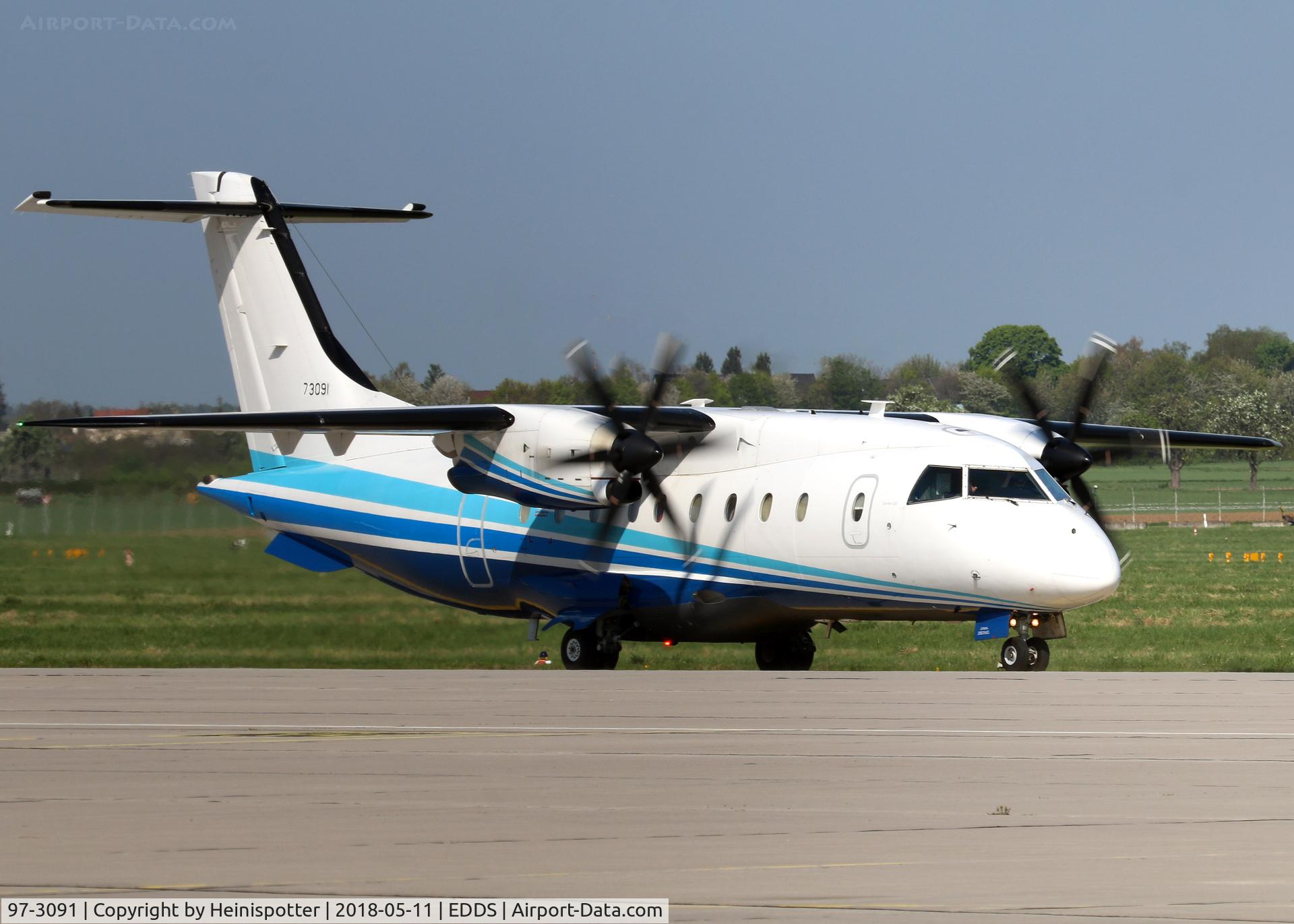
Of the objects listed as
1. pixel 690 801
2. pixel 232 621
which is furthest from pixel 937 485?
pixel 690 801

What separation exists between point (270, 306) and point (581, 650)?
323 inches

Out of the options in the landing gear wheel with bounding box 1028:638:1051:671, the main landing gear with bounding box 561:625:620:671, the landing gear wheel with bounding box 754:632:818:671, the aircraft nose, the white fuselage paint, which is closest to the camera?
the aircraft nose

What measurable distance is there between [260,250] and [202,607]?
591cm

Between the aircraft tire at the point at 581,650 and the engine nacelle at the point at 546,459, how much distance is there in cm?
238

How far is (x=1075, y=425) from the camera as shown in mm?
24875

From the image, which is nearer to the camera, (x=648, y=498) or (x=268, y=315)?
(x=648, y=498)

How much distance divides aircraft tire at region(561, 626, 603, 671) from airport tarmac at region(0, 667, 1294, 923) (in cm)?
777

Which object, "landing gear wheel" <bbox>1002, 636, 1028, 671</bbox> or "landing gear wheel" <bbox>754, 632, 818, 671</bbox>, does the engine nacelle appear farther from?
"landing gear wheel" <bbox>1002, 636, 1028, 671</bbox>

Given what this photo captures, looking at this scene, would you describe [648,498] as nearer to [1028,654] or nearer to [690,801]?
[1028,654]

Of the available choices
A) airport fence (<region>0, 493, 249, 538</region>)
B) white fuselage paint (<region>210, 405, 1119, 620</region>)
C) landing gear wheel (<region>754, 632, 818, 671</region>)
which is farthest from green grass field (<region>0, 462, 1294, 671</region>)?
white fuselage paint (<region>210, 405, 1119, 620</region>)

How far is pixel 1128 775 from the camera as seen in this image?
1097cm

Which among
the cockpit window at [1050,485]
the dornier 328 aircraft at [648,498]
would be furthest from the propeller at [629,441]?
the cockpit window at [1050,485]

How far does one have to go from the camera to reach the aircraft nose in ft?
66.2

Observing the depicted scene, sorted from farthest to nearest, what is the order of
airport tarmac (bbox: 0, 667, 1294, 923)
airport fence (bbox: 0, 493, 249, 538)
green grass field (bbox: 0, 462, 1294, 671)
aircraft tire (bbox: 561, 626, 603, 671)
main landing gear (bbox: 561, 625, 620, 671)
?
1. airport fence (bbox: 0, 493, 249, 538)
2. green grass field (bbox: 0, 462, 1294, 671)
3. aircraft tire (bbox: 561, 626, 603, 671)
4. main landing gear (bbox: 561, 625, 620, 671)
5. airport tarmac (bbox: 0, 667, 1294, 923)
